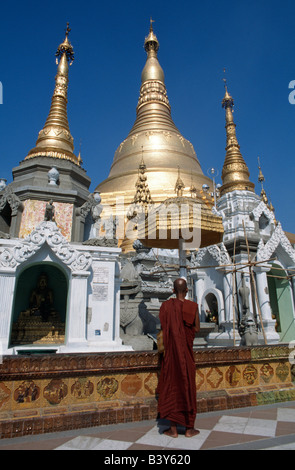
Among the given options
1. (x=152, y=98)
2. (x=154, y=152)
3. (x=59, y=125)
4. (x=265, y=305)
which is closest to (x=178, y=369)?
(x=265, y=305)

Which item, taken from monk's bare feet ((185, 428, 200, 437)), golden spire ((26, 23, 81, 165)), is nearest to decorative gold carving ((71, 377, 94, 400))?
monk's bare feet ((185, 428, 200, 437))

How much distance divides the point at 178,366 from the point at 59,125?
14.1m

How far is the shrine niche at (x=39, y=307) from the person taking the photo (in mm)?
9461

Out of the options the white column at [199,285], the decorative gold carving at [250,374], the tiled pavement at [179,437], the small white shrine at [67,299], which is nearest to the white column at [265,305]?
the white column at [199,285]

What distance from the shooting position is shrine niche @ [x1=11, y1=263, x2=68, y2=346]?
9.46m

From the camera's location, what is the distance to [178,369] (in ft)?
11.3

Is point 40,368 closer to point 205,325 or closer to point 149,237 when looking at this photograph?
point 149,237

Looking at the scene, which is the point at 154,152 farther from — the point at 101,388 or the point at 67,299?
the point at 101,388

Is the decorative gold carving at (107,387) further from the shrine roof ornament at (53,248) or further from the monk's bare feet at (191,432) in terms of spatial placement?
the shrine roof ornament at (53,248)

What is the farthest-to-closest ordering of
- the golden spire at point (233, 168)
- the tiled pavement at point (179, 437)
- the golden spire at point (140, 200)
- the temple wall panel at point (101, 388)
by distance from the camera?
the golden spire at point (140, 200) → the golden spire at point (233, 168) → the temple wall panel at point (101, 388) → the tiled pavement at point (179, 437)

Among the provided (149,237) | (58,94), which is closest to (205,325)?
(149,237)

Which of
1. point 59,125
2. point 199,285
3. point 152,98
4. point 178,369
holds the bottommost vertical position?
point 178,369

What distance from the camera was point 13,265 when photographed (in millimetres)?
8484
